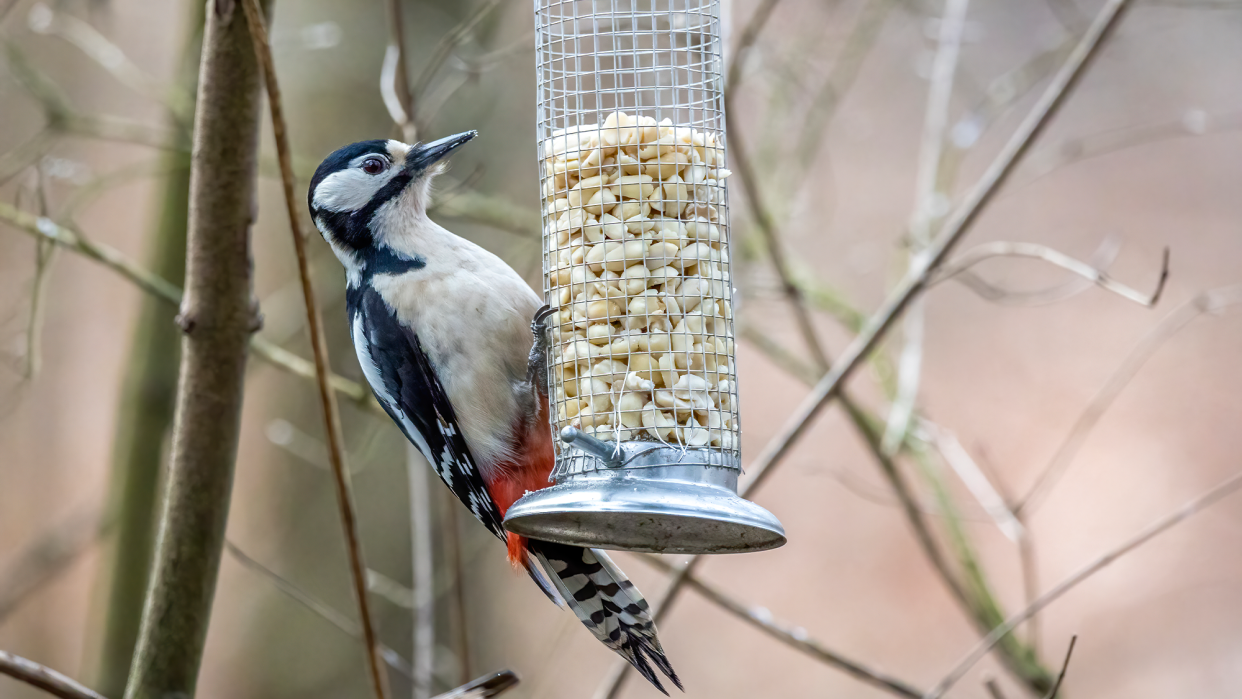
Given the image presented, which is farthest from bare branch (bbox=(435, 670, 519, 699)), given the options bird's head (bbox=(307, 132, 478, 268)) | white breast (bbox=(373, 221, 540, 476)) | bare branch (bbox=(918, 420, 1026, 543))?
bare branch (bbox=(918, 420, 1026, 543))

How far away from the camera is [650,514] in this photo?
251 centimetres

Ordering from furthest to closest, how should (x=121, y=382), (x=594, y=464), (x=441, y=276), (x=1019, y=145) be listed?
(x=121, y=382)
(x=441, y=276)
(x=1019, y=145)
(x=594, y=464)

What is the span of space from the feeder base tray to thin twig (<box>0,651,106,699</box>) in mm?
965

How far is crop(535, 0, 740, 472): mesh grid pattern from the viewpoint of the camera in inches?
117

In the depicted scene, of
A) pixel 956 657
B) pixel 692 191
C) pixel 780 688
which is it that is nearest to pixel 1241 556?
pixel 956 657

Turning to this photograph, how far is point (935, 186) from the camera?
492 centimetres

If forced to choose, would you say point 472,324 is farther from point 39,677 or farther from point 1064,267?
point 1064,267

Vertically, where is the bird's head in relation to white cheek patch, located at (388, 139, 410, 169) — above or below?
below

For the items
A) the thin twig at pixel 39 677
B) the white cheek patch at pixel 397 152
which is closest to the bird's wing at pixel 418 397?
the white cheek patch at pixel 397 152

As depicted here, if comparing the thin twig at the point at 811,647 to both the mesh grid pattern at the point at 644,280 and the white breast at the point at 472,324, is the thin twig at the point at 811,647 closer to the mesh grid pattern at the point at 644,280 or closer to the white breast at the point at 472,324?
the mesh grid pattern at the point at 644,280

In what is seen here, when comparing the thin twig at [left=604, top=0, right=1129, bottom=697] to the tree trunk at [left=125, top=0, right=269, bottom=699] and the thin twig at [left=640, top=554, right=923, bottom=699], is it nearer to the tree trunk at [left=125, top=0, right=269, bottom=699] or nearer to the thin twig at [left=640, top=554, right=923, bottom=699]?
the thin twig at [left=640, top=554, right=923, bottom=699]

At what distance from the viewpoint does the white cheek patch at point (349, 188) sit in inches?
148

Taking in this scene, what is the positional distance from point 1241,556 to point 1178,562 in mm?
420

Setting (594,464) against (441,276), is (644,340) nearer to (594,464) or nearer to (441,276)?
(594,464)
